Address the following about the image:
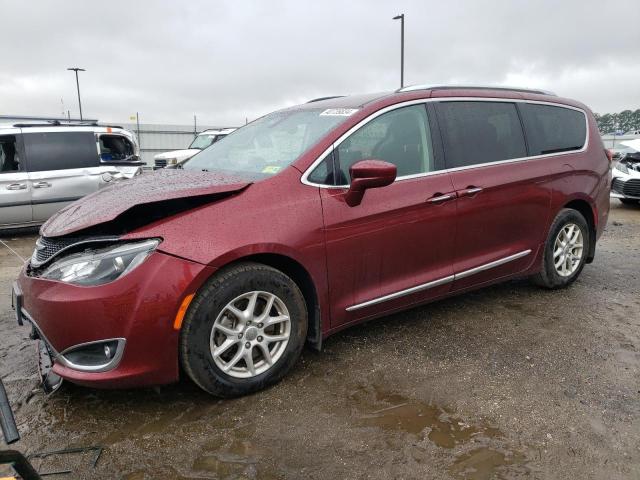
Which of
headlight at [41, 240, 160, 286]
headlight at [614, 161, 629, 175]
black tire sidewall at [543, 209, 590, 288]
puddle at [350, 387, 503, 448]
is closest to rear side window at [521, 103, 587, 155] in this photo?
black tire sidewall at [543, 209, 590, 288]

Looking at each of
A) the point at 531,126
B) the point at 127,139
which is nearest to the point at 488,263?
the point at 531,126

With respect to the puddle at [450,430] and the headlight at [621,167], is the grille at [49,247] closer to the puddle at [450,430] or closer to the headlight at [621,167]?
the puddle at [450,430]

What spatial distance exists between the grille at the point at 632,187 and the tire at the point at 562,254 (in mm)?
5895

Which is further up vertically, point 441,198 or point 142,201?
point 142,201

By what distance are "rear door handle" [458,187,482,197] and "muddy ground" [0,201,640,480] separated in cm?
96

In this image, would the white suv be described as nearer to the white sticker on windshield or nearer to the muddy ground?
the muddy ground

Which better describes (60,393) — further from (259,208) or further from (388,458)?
(388,458)

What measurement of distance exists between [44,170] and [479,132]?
21.4 feet

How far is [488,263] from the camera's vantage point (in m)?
3.71

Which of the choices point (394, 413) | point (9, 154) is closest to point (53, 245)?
point (394, 413)

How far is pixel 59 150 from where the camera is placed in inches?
304

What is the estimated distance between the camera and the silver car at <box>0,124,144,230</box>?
24.0 feet

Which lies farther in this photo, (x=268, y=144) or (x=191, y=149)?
(x=191, y=149)

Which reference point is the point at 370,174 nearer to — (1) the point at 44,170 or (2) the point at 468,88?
(2) the point at 468,88
